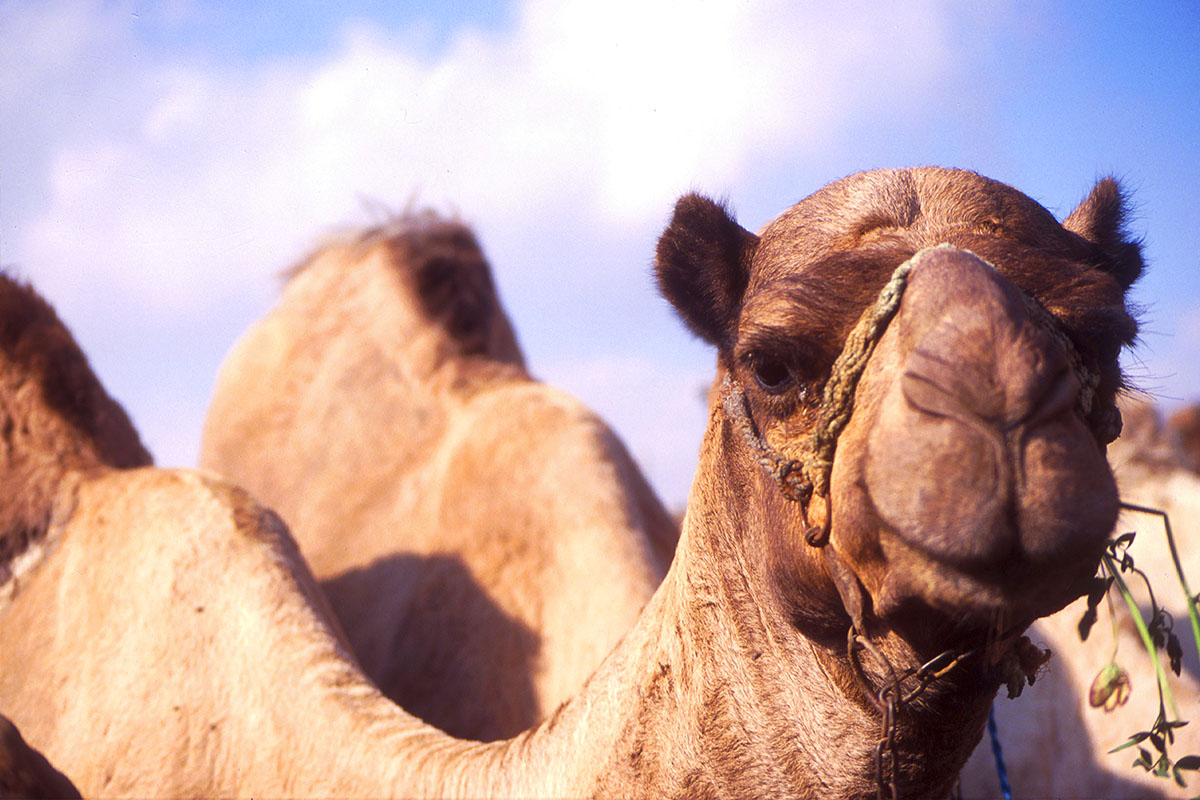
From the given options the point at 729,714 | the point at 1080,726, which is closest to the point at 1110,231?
the point at 729,714

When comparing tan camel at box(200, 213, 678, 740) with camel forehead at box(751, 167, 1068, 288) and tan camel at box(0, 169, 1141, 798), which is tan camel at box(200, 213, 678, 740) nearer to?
tan camel at box(0, 169, 1141, 798)

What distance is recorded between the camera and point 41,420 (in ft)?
11.8

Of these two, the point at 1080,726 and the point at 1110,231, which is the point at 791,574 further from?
the point at 1080,726

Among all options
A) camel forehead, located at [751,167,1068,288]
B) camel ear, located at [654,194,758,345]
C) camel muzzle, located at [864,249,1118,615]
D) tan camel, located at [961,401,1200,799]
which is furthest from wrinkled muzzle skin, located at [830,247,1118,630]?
tan camel, located at [961,401,1200,799]

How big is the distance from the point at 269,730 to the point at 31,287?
2.24 meters

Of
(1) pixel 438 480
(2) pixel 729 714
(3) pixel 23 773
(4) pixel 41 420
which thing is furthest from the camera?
(1) pixel 438 480

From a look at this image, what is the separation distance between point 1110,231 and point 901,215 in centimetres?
57

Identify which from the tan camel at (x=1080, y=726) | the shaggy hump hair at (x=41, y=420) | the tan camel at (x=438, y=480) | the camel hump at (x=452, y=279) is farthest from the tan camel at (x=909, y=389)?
the camel hump at (x=452, y=279)

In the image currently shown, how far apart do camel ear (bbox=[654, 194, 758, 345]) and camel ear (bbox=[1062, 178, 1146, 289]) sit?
2.34 ft

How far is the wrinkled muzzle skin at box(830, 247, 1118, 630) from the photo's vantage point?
1.43 meters

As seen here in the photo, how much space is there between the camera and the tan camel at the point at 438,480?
3.75 m

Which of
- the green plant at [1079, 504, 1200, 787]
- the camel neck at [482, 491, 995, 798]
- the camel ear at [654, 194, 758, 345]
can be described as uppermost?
the camel ear at [654, 194, 758, 345]

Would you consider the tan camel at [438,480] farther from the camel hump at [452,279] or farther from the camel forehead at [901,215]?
the camel forehead at [901,215]

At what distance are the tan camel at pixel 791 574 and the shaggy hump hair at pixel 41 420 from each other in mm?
434
